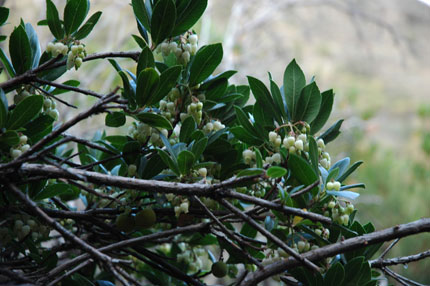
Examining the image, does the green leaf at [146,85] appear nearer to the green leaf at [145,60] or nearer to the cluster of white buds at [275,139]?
the green leaf at [145,60]

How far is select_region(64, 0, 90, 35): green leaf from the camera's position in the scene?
2.03 ft

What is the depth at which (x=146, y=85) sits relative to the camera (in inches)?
22.0

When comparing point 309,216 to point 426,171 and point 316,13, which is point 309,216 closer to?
point 426,171

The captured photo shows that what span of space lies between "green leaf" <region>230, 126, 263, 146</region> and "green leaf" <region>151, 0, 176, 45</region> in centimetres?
16

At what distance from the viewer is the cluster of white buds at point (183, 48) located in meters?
0.61

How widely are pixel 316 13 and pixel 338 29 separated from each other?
60 centimetres

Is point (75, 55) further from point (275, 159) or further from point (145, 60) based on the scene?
point (275, 159)

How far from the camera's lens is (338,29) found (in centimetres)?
→ 928

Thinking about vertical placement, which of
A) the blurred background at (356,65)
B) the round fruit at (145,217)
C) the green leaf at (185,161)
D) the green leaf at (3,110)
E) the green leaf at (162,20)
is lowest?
the round fruit at (145,217)

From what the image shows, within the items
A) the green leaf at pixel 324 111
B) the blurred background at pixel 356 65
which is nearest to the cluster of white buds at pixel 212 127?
the green leaf at pixel 324 111

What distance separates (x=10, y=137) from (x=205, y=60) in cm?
27

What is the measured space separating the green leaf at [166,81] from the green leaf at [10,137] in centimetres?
17

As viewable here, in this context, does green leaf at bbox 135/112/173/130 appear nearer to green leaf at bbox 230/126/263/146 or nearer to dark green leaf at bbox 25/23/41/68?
green leaf at bbox 230/126/263/146

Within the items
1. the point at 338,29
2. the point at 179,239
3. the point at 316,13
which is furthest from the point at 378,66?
the point at 179,239
